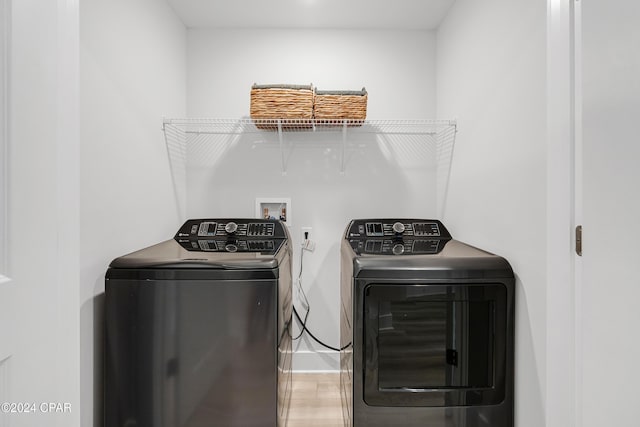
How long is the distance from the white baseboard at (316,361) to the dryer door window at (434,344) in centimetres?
98

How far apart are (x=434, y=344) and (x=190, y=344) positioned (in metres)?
0.94

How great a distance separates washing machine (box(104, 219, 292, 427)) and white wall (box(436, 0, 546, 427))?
93cm

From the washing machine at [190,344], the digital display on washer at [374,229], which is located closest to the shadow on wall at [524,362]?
the digital display on washer at [374,229]

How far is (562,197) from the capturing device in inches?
42.6

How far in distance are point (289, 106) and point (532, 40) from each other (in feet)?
3.85

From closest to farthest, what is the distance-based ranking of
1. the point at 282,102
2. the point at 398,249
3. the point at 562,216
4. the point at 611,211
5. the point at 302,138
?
1. the point at 611,211
2. the point at 562,216
3. the point at 398,249
4. the point at 282,102
5. the point at 302,138

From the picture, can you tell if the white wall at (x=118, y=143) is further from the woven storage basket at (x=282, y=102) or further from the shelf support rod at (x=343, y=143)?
the shelf support rod at (x=343, y=143)

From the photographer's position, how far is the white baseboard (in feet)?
7.47

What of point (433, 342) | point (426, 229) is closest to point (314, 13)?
point (426, 229)

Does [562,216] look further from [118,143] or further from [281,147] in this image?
[118,143]

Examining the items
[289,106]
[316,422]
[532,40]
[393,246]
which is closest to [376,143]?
[289,106]

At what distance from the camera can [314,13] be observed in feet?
6.75

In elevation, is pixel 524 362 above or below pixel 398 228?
below

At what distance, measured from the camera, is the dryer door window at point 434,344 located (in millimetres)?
1328
